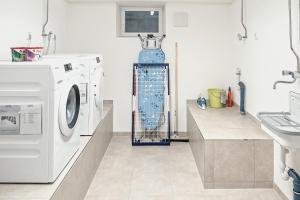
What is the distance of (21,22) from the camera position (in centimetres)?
322

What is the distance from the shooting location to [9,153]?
2059 millimetres

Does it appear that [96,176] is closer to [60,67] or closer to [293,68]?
[60,67]

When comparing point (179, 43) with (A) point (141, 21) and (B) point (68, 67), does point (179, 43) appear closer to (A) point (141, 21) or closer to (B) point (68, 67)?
(A) point (141, 21)

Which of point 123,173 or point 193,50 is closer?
point 123,173

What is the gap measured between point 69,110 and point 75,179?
595 mm

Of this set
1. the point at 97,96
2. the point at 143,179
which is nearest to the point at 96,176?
the point at 143,179

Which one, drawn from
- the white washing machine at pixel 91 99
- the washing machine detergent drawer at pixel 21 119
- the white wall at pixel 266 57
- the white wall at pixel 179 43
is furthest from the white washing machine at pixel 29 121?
the white wall at pixel 179 43

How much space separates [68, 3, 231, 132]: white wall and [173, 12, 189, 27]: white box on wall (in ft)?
0.19

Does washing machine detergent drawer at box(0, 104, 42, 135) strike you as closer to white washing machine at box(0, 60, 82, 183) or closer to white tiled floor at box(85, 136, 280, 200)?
white washing machine at box(0, 60, 82, 183)

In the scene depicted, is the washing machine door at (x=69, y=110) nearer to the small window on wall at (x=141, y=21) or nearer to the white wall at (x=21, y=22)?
the white wall at (x=21, y=22)

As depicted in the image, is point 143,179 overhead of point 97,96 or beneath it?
beneath

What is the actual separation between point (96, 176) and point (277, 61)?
2268 millimetres

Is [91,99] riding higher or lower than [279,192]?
higher

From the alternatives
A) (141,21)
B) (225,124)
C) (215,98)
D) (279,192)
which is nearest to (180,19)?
→ (141,21)
